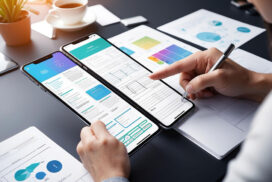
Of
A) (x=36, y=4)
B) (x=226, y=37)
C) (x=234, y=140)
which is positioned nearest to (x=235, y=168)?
(x=234, y=140)

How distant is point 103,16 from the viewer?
3.43 ft

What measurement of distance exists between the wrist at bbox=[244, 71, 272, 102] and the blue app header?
439 millimetres

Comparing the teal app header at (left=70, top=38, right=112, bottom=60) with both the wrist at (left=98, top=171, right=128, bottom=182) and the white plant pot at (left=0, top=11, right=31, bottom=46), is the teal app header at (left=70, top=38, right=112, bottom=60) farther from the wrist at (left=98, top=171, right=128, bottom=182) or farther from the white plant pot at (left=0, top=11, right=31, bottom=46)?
the wrist at (left=98, top=171, right=128, bottom=182)

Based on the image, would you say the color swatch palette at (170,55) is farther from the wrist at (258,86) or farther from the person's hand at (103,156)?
the person's hand at (103,156)

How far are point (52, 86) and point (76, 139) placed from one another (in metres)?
0.14

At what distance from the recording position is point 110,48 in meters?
0.77

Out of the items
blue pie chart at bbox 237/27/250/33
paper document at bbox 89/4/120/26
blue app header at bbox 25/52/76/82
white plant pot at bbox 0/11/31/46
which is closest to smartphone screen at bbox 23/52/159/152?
blue app header at bbox 25/52/76/82

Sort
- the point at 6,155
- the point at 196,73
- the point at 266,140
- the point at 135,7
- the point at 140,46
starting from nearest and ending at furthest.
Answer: the point at 266,140
the point at 6,155
the point at 196,73
the point at 140,46
the point at 135,7

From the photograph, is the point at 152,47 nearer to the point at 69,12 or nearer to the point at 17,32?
the point at 69,12

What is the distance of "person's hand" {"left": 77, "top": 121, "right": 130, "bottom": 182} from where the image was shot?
500mm

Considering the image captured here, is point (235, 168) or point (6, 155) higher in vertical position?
point (235, 168)

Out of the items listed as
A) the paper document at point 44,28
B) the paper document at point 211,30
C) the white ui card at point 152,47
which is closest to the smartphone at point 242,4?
the paper document at point 211,30

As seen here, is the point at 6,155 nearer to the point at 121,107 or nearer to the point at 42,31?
the point at 121,107

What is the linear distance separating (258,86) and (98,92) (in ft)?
1.28
